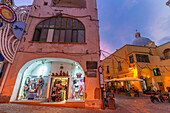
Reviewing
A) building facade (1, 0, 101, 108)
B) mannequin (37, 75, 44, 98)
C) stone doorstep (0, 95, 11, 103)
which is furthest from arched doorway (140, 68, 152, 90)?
stone doorstep (0, 95, 11, 103)

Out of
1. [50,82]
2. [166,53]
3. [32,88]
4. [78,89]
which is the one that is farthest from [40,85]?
[166,53]

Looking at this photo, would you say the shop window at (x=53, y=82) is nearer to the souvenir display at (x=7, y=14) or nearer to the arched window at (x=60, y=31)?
the arched window at (x=60, y=31)

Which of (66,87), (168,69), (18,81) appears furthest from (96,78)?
(168,69)

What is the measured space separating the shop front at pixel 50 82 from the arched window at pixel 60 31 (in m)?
2.28

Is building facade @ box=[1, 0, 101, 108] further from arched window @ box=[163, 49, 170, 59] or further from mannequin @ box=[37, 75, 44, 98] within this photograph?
arched window @ box=[163, 49, 170, 59]

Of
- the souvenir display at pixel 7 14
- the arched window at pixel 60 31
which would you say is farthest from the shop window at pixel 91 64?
the souvenir display at pixel 7 14

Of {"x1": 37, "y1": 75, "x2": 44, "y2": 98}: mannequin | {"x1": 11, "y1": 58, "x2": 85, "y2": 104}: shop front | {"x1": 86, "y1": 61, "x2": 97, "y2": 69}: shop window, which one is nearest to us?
{"x1": 86, "y1": 61, "x2": 97, "y2": 69}: shop window

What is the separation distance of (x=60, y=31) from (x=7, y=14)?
4.73 meters

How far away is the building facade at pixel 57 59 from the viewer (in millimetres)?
7033

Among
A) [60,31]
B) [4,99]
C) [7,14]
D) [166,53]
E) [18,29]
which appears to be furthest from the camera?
[166,53]

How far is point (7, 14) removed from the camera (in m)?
7.24

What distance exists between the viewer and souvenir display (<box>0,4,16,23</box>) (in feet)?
22.8

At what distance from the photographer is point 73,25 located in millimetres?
9219

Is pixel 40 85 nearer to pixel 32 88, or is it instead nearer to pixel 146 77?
pixel 32 88
